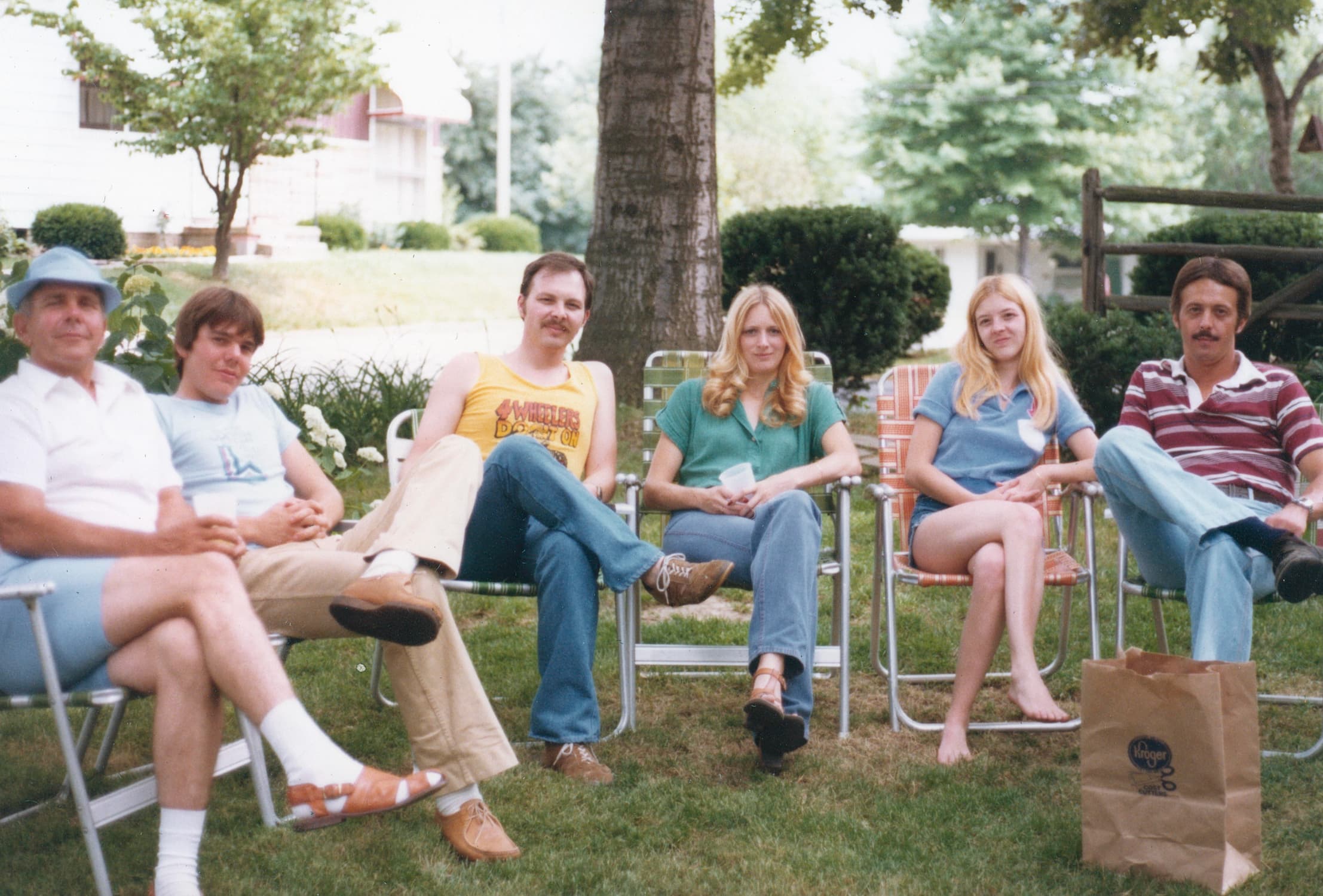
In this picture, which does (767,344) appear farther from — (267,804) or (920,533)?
(267,804)

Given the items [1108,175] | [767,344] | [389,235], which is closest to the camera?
[767,344]

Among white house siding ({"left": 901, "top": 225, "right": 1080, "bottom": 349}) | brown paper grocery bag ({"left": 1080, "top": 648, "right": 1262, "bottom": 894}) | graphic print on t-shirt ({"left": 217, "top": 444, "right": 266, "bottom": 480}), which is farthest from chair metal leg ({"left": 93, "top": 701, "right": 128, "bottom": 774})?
white house siding ({"left": 901, "top": 225, "right": 1080, "bottom": 349})

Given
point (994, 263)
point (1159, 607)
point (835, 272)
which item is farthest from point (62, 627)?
point (994, 263)

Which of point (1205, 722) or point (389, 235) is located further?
point (389, 235)

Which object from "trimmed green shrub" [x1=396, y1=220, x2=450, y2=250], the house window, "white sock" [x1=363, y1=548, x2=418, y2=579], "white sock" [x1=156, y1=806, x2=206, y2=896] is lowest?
"white sock" [x1=156, y1=806, x2=206, y2=896]

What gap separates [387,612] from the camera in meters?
2.71

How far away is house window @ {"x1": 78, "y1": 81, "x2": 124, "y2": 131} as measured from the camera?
7214mm

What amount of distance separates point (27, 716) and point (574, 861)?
1.87 meters

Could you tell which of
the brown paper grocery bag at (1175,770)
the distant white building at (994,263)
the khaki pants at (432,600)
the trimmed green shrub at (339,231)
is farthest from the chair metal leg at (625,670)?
the distant white building at (994,263)

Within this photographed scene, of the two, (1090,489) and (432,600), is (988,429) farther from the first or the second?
→ (432,600)

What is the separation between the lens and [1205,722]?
264 cm

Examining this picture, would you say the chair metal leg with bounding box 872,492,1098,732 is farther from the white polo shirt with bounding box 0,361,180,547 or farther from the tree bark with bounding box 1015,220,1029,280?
the tree bark with bounding box 1015,220,1029,280

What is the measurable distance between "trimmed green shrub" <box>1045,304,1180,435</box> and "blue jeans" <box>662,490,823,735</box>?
13.3 ft

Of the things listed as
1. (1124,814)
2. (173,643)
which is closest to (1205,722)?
(1124,814)
